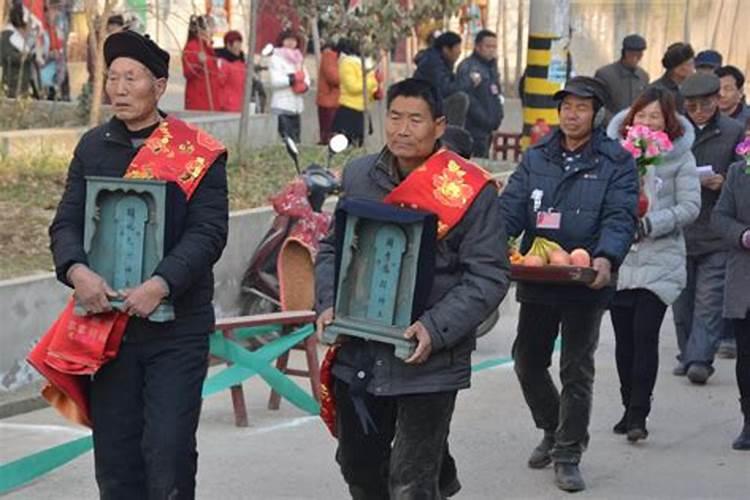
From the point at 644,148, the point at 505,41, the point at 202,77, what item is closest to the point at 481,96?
the point at 202,77

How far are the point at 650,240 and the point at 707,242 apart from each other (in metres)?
2.16

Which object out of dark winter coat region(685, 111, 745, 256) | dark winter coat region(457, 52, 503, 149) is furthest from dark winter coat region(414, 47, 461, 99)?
dark winter coat region(685, 111, 745, 256)

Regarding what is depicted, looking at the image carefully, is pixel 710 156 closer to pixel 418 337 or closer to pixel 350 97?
pixel 418 337

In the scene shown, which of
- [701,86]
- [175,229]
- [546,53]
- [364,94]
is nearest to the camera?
[175,229]

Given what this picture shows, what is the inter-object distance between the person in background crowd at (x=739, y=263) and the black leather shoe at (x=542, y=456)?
120 centimetres

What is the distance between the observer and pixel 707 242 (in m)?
11.2

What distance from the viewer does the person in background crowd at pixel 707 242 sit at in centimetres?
1120

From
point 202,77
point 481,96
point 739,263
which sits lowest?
point 739,263

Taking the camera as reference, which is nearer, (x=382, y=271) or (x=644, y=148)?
(x=382, y=271)

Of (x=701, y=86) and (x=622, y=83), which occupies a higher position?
(x=701, y=86)

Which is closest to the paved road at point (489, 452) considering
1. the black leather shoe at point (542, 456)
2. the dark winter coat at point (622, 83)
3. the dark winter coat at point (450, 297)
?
the black leather shoe at point (542, 456)

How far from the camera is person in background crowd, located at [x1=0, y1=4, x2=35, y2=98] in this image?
17953mm

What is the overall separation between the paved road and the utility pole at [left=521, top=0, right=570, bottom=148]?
25.2 feet

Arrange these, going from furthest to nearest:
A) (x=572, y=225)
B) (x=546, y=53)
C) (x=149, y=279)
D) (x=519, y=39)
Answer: (x=519, y=39) < (x=546, y=53) < (x=572, y=225) < (x=149, y=279)
